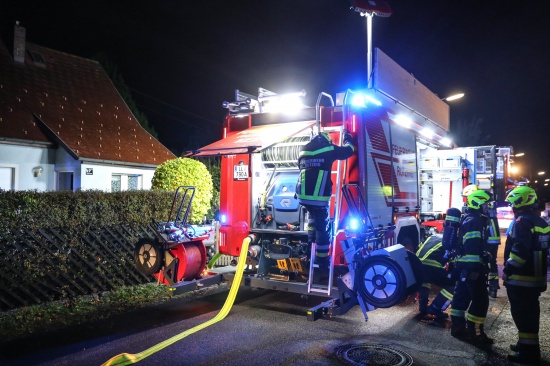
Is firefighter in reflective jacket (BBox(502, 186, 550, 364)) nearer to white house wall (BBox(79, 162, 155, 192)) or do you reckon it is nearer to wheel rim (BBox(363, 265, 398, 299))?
wheel rim (BBox(363, 265, 398, 299))

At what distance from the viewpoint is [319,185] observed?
5578 millimetres

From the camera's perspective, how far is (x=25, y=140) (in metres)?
14.4

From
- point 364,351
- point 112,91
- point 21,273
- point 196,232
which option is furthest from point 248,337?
point 112,91

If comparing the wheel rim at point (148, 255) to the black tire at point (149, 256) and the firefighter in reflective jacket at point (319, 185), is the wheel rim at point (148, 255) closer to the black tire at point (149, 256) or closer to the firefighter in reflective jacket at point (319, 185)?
the black tire at point (149, 256)

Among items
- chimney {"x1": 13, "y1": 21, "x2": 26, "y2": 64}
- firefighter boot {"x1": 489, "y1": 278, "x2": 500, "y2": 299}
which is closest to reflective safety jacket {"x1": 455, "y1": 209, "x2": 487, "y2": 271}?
firefighter boot {"x1": 489, "y1": 278, "x2": 500, "y2": 299}

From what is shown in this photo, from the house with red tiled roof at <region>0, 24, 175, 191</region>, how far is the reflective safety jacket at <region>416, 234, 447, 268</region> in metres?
12.0

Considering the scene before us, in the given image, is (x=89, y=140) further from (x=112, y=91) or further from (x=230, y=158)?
(x=230, y=158)

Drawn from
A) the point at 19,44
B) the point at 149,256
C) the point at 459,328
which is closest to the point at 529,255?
the point at 459,328

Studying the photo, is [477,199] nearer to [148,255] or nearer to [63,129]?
[148,255]

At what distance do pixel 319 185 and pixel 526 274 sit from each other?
2.48m

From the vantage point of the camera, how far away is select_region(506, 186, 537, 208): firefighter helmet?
4980 millimetres

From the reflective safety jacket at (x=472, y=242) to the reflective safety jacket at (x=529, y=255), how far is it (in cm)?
46

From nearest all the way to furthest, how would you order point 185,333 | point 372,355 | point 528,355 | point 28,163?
point 528,355, point 372,355, point 185,333, point 28,163

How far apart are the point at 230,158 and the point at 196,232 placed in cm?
140
